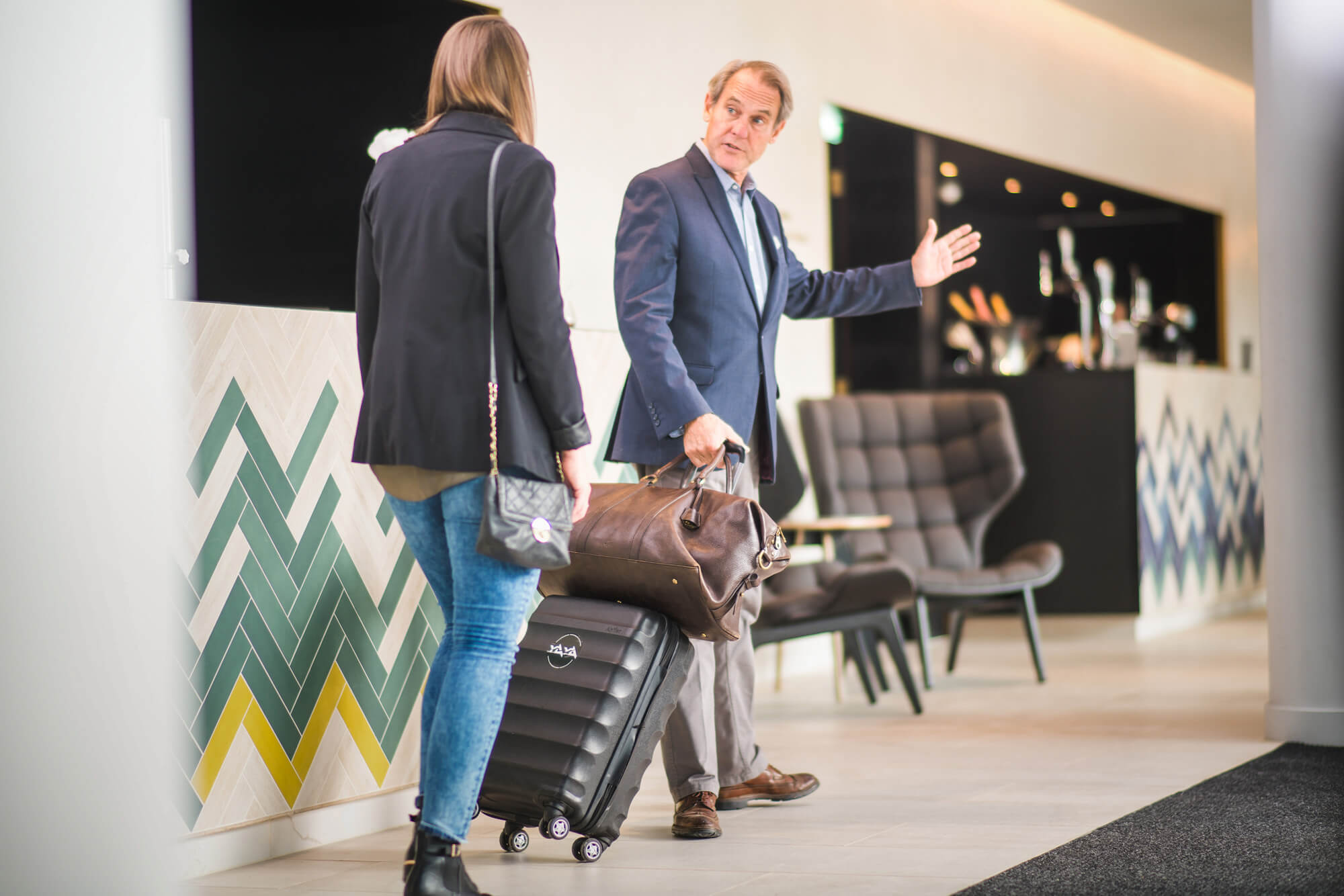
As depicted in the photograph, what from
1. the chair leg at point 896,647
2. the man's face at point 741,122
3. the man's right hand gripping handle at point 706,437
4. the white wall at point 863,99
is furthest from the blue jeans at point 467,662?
the white wall at point 863,99

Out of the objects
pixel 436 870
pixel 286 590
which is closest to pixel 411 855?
pixel 436 870

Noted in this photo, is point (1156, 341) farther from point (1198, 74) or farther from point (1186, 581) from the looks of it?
point (1186, 581)

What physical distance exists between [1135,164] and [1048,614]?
3438 mm

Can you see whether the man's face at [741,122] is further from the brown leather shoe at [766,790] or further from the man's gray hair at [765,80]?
the brown leather shoe at [766,790]

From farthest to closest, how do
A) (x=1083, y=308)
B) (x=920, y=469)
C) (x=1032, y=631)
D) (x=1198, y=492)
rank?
(x=1083, y=308), (x=1198, y=492), (x=920, y=469), (x=1032, y=631)

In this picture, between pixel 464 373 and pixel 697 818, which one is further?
pixel 697 818

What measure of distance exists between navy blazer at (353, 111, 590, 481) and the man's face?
847 millimetres

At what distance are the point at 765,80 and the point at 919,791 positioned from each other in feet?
4.94

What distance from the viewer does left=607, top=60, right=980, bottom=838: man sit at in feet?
8.52

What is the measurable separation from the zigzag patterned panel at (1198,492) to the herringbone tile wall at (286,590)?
4.14m

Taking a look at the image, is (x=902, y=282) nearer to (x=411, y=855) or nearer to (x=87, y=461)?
(x=411, y=855)

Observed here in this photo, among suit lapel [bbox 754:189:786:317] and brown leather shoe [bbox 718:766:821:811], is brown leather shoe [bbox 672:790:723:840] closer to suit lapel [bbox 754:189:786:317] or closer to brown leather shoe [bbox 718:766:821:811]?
brown leather shoe [bbox 718:766:821:811]

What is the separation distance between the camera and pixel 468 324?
6.46ft

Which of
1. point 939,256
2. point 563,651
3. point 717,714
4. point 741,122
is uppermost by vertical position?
point 741,122
